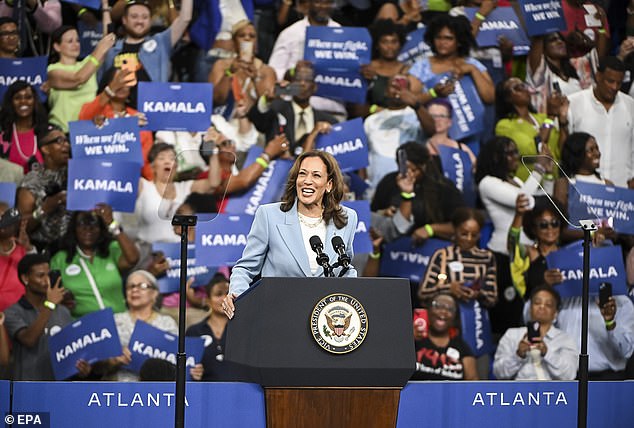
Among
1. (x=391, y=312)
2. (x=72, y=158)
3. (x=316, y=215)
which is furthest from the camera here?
(x=72, y=158)

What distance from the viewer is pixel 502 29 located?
279 inches

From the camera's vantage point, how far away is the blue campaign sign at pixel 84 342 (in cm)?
587

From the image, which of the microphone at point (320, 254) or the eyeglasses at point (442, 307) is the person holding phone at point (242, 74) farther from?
the microphone at point (320, 254)

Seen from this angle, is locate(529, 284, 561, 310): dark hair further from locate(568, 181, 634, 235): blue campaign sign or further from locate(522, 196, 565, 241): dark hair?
locate(568, 181, 634, 235): blue campaign sign

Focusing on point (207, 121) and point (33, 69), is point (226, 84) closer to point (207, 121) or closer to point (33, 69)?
point (207, 121)

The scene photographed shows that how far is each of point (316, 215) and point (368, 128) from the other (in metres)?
3.15

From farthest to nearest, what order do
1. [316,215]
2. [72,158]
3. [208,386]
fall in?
[72,158] → [208,386] → [316,215]

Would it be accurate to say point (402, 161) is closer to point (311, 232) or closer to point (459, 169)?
point (459, 169)

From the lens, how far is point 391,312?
3137mm

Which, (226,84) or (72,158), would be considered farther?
(226,84)

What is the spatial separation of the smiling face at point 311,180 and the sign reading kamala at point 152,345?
2.57m

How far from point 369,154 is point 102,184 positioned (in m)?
1.70

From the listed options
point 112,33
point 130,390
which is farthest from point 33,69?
point 130,390

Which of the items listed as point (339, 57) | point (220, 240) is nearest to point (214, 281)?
point (220, 240)
